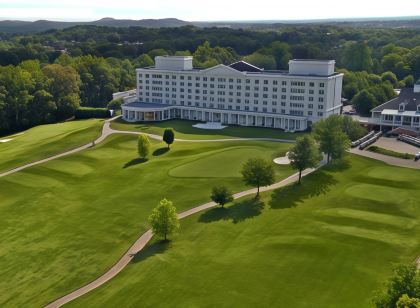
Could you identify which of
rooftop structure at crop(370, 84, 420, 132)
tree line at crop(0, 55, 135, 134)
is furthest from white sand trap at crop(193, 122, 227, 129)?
tree line at crop(0, 55, 135, 134)

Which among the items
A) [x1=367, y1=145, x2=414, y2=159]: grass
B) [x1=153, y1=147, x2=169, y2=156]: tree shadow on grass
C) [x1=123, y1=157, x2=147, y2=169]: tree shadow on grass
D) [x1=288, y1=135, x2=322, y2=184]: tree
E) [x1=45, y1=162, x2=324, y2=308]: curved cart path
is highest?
[x1=288, y1=135, x2=322, y2=184]: tree

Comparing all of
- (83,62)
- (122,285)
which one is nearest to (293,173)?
(122,285)

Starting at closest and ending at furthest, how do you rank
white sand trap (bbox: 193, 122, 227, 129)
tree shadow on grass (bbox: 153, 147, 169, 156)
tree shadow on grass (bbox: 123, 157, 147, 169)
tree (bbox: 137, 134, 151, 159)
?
tree shadow on grass (bbox: 123, 157, 147, 169) → tree (bbox: 137, 134, 151, 159) → tree shadow on grass (bbox: 153, 147, 169, 156) → white sand trap (bbox: 193, 122, 227, 129)

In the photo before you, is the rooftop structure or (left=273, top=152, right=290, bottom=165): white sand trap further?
the rooftop structure

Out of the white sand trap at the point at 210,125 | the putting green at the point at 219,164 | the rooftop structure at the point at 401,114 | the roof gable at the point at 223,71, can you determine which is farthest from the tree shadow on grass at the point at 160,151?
the rooftop structure at the point at 401,114

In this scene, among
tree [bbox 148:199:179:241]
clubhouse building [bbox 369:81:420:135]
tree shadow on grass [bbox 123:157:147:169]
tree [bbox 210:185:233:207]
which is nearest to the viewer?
tree [bbox 148:199:179:241]

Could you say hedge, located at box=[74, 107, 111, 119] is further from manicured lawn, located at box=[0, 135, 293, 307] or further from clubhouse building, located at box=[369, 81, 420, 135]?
clubhouse building, located at box=[369, 81, 420, 135]

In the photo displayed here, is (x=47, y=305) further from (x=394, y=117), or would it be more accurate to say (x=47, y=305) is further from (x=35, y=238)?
(x=394, y=117)

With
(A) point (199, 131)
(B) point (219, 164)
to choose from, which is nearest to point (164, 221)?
(B) point (219, 164)
